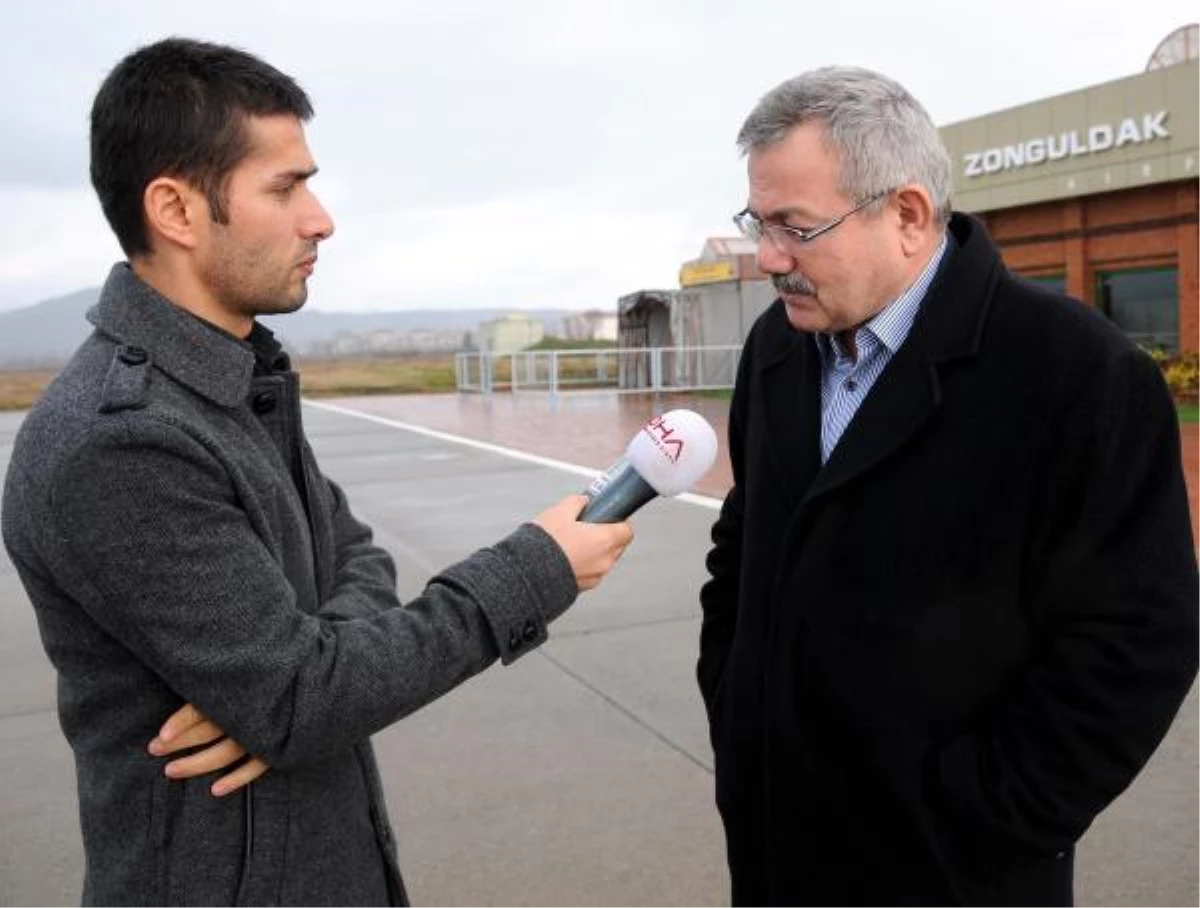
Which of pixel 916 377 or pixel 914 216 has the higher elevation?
→ pixel 914 216

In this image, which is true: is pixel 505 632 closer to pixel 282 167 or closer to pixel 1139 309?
pixel 282 167

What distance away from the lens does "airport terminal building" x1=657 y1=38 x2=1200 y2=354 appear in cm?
1798

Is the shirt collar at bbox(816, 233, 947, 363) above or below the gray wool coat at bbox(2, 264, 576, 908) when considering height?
above

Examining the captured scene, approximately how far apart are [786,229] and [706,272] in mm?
24616

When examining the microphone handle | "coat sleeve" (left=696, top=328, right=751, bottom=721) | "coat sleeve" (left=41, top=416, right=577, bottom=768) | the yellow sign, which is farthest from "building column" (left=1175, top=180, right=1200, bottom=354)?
"coat sleeve" (left=41, top=416, right=577, bottom=768)

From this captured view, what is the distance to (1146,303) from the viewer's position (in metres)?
19.5

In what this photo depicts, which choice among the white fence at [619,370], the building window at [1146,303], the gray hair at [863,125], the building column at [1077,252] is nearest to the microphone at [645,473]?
the gray hair at [863,125]

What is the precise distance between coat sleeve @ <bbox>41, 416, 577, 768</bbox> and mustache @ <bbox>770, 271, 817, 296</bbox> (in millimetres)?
886

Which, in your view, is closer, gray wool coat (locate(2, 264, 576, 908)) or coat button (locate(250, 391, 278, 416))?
gray wool coat (locate(2, 264, 576, 908))

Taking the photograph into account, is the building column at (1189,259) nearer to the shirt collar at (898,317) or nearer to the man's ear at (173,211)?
the shirt collar at (898,317)

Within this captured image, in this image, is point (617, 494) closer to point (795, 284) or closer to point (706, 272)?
point (795, 284)

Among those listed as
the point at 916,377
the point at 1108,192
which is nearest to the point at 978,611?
the point at 916,377

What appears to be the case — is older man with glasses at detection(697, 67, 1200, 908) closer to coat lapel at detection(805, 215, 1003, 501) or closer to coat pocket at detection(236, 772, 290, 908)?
coat lapel at detection(805, 215, 1003, 501)

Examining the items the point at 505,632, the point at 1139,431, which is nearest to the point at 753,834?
the point at 505,632
